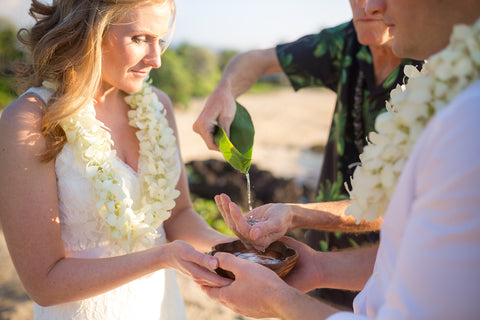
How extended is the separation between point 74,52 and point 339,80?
190 centimetres

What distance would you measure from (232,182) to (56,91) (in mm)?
5057

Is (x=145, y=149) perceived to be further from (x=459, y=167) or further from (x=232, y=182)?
(x=232, y=182)

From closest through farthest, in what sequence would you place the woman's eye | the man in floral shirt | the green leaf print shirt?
1. the woman's eye
2. the man in floral shirt
3. the green leaf print shirt

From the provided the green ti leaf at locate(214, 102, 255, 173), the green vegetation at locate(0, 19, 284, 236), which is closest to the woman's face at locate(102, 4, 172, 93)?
the green ti leaf at locate(214, 102, 255, 173)

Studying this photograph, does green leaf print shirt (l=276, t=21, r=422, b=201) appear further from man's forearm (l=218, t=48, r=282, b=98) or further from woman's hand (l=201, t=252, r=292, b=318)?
woman's hand (l=201, t=252, r=292, b=318)

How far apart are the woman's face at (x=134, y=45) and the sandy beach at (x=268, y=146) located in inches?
112

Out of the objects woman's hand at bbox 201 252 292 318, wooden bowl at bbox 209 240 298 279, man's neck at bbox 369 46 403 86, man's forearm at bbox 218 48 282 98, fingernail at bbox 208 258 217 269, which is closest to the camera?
woman's hand at bbox 201 252 292 318

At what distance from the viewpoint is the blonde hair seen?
220 centimetres

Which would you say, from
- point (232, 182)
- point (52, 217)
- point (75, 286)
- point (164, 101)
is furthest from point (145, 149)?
point (232, 182)

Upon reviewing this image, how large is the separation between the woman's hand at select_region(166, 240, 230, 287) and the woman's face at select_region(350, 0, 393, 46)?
1727 millimetres

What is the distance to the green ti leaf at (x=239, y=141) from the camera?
237 cm

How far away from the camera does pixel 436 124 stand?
1061 mm

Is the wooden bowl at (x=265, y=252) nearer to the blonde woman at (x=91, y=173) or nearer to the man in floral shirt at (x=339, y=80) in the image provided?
the blonde woman at (x=91, y=173)

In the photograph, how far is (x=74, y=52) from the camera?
2.24 m
